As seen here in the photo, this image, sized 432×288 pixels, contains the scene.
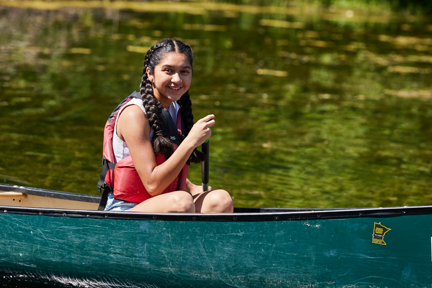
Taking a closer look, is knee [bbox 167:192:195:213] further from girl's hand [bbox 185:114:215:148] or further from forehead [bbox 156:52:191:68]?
forehead [bbox 156:52:191:68]

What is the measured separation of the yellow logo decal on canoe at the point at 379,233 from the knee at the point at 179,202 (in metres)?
0.92

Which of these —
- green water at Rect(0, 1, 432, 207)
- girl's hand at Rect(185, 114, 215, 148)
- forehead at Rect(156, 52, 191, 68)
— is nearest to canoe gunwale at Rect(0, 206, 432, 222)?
girl's hand at Rect(185, 114, 215, 148)

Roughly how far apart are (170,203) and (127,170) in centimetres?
28

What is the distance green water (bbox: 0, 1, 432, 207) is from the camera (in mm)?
5492

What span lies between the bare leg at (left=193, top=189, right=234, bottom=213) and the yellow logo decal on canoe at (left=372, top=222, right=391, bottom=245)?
0.73 meters

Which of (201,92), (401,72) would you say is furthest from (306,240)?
(401,72)

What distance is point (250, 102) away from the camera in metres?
8.66

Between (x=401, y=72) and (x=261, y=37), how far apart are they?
4.30 m

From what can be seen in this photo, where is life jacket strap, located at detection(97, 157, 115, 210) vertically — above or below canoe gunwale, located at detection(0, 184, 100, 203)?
above

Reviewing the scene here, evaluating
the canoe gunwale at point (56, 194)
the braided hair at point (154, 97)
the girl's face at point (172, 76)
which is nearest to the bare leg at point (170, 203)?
the braided hair at point (154, 97)

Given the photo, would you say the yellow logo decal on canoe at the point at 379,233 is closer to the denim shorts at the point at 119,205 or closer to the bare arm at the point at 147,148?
the bare arm at the point at 147,148

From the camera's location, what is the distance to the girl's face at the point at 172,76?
3.18 metres

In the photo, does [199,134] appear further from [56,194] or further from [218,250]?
[56,194]

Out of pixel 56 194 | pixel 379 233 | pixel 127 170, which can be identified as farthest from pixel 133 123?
pixel 379 233
